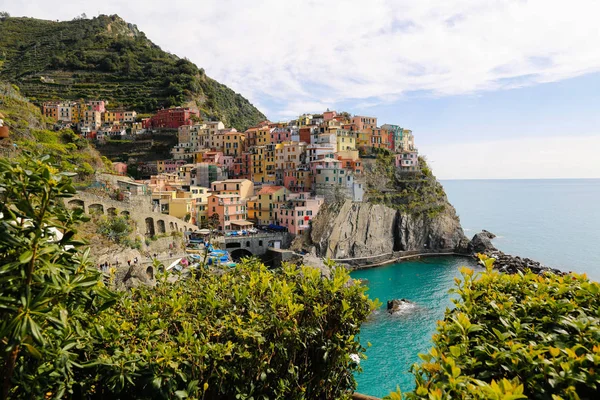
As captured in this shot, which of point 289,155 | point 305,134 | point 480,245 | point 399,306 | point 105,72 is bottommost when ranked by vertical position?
point 399,306

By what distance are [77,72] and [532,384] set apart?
317 feet

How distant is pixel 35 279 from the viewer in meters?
2.55

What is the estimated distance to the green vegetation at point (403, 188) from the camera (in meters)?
49.3

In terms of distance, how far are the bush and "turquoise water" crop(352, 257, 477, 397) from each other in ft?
44.0

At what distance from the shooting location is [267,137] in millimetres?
56656

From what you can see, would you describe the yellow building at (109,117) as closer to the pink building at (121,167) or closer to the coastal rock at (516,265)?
the pink building at (121,167)

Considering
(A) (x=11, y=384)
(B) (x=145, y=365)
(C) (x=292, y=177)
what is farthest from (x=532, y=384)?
(C) (x=292, y=177)

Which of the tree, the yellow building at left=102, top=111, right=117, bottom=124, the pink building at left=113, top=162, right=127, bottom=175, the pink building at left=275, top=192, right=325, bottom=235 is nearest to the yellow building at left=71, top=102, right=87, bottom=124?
the yellow building at left=102, top=111, right=117, bottom=124

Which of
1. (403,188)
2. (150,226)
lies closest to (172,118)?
(150,226)

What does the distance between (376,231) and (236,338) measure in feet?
141

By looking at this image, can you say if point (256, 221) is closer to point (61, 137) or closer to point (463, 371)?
point (61, 137)

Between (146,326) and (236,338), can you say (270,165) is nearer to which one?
(236,338)

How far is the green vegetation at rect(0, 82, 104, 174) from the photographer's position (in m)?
27.2

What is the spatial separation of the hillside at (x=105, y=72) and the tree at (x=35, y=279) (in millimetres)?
75794
